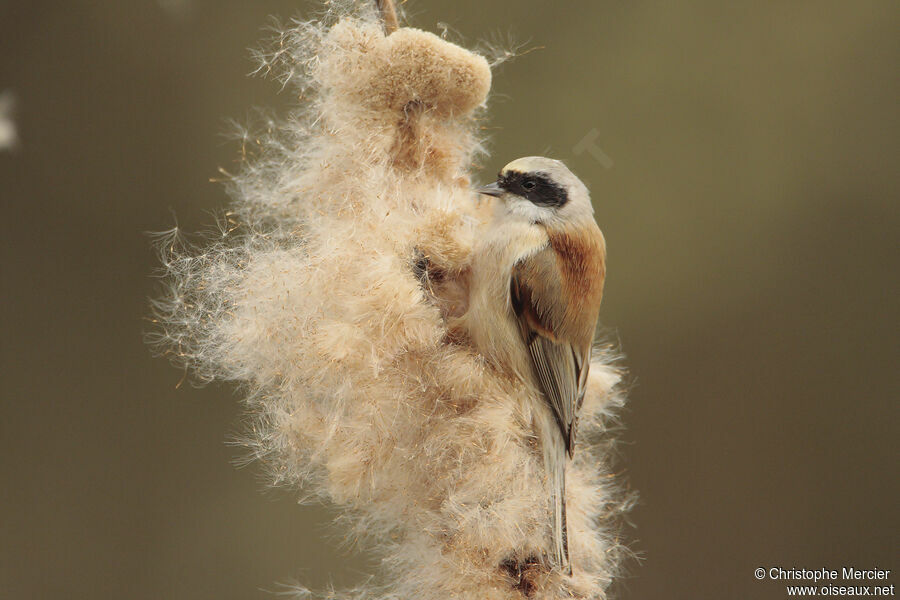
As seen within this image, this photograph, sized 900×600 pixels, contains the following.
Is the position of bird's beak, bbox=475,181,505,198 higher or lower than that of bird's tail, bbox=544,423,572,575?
higher

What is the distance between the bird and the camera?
2.32 ft

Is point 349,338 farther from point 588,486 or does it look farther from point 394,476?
point 588,486

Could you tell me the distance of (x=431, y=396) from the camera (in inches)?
28.2

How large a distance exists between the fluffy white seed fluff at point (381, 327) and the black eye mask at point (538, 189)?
0.06 metres

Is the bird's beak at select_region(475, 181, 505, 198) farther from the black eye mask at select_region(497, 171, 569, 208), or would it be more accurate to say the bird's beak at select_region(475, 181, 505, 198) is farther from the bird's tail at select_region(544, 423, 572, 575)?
the bird's tail at select_region(544, 423, 572, 575)

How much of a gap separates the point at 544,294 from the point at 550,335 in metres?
0.04

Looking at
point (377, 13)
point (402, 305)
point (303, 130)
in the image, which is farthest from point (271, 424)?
point (377, 13)

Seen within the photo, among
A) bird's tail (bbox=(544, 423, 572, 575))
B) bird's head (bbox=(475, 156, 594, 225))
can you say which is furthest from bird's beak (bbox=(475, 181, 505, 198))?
bird's tail (bbox=(544, 423, 572, 575))

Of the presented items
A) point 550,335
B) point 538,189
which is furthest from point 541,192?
point 550,335

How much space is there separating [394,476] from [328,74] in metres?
0.41

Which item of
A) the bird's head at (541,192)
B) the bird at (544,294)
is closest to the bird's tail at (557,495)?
the bird at (544,294)

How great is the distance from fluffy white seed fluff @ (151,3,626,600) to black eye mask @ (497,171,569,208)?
0.21 ft

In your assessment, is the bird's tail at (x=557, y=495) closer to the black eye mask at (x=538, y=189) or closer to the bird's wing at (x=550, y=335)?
the bird's wing at (x=550, y=335)

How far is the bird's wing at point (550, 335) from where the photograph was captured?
703mm
